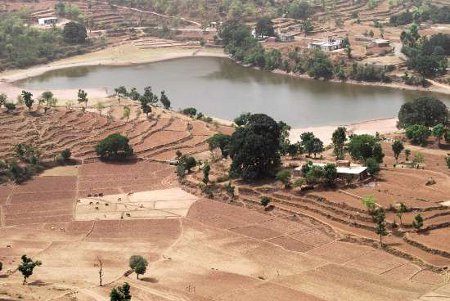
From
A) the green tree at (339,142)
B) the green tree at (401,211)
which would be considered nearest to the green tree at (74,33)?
the green tree at (339,142)

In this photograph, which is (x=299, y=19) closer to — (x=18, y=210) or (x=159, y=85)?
(x=159, y=85)

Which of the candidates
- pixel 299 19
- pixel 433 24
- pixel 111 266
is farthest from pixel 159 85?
pixel 111 266

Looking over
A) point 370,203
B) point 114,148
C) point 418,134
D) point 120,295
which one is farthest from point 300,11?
point 120,295

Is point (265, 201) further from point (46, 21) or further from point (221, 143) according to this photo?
point (46, 21)

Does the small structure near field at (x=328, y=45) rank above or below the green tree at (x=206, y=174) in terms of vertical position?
above

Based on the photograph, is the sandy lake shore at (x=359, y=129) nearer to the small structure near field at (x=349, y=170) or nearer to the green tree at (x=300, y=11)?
the small structure near field at (x=349, y=170)

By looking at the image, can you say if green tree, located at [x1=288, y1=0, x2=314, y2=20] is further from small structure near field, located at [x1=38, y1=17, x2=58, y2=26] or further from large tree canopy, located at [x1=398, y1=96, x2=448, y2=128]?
large tree canopy, located at [x1=398, y1=96, x2=448, y2=128]
